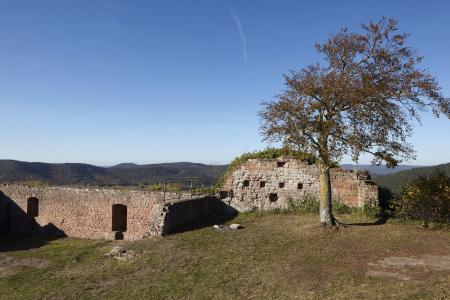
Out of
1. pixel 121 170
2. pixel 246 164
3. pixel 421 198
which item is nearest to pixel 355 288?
pixel 421 198

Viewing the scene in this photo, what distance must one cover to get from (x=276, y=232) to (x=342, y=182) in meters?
4.97

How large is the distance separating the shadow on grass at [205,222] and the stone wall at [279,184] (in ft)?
3.53

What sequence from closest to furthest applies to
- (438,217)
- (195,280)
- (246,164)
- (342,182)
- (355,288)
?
(355,288) → (195,280) → (438,217) → (342,182) → (246,164)

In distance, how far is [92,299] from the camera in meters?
9.52

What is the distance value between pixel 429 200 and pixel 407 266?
5.09 metres

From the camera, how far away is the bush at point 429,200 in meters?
14.4

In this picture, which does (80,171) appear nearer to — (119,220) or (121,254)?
(119,220)

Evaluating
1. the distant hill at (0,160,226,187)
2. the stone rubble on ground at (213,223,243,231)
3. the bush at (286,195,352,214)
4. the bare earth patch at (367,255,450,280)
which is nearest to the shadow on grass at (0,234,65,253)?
the stone rubble on ground at (213,223,243,231)

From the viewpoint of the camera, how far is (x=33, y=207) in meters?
23.3

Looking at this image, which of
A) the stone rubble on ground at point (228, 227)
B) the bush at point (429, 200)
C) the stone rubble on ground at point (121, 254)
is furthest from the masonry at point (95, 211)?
the bush at point (429, 200)

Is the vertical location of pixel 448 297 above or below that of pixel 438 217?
below

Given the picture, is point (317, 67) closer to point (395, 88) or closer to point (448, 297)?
point (395, 88)

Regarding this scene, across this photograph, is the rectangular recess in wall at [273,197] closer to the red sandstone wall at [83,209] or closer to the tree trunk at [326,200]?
the tree trunk at [326,200]

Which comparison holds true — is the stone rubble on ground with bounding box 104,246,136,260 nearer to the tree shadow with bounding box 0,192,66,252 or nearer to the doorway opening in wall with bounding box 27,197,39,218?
the tree shadow with bounding box 0,192,66,252
